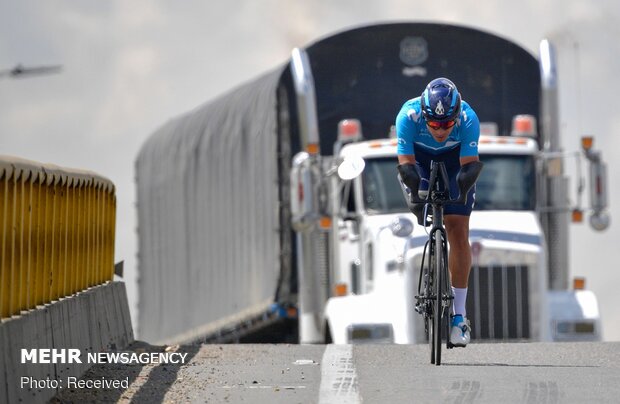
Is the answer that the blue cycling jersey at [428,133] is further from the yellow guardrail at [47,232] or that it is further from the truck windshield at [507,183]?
the truck windshield at [507,183]

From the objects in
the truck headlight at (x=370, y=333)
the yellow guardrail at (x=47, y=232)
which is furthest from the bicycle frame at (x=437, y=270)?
the truck headlight at (x=370, y=333)

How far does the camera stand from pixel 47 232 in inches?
388

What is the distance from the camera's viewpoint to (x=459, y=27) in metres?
19.1

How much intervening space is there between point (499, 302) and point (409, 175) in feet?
19.0

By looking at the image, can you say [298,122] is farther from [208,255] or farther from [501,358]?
[501,358]

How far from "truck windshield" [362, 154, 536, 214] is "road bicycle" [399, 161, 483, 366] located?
568cm

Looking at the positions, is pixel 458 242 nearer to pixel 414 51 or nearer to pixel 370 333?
pixel 370 333

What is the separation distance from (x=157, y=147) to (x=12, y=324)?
730 inches

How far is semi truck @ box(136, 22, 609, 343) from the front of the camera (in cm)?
1639

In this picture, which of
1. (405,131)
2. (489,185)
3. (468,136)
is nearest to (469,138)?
(468,136)

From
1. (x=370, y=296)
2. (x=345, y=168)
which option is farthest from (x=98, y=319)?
(x=370, y=296)

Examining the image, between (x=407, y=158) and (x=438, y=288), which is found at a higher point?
(x=407, y=158)

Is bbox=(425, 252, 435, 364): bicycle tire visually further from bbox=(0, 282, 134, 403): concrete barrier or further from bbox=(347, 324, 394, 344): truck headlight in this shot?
bbox=(347, 324, 394, 344): truck headlight

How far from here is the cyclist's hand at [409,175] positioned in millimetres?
10852
